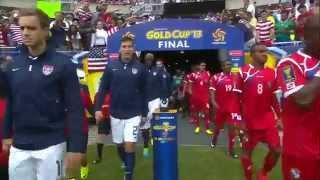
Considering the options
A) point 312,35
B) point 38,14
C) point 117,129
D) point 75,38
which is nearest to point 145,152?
point 117,129

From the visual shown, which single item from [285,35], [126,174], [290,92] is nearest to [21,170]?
[290,92]

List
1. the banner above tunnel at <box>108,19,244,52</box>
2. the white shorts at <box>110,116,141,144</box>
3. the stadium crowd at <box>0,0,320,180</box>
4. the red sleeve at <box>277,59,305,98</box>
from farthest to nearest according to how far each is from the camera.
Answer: the banner above tunnel at <box>108,19,244,52</box> → the white shorts at <box>110,116,141,144</box> → the stadium crowd at <box>0,0,320,180</box> → the red sleeve at <box>277,59,305,98</box>

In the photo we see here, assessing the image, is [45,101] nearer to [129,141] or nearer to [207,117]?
[129,141]

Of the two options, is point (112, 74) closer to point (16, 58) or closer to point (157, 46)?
point (16, 58)

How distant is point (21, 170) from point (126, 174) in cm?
436

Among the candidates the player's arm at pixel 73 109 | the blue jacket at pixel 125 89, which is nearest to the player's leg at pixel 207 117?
the blue jacket at pixel 125 89

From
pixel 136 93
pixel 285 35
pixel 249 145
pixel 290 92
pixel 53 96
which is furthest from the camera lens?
pixel 285 35

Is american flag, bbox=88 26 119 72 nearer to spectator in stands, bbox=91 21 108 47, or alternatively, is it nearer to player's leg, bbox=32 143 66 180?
spectator in stands, bbox=91 21 108 47

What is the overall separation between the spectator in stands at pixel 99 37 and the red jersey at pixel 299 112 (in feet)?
52.0

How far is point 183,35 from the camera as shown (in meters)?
21.3

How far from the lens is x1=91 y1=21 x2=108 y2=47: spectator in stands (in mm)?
20969

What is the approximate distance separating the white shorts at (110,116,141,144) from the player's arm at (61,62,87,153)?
4342 millimetres

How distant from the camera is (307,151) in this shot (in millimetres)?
5211

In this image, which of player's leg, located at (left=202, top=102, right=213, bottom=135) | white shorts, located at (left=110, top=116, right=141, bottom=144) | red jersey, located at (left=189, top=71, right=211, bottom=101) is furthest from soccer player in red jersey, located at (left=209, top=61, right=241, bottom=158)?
red jersey, located at (left=189, top=71, right=211, bottom=101)
